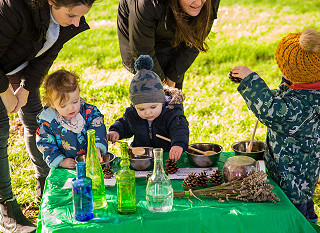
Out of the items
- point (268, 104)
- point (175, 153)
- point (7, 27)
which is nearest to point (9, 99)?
point (7, 27)

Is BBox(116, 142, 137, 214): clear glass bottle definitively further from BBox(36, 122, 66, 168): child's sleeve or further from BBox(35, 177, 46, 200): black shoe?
BBox(35, 177, 46, 200): black shoe

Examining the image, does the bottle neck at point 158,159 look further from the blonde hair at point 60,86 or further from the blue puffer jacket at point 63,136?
the blonde hair at point 60,86

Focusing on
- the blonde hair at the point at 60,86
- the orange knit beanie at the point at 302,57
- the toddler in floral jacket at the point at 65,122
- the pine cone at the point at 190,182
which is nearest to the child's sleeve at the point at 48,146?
the toddler in floral jacket at the point at 65,122

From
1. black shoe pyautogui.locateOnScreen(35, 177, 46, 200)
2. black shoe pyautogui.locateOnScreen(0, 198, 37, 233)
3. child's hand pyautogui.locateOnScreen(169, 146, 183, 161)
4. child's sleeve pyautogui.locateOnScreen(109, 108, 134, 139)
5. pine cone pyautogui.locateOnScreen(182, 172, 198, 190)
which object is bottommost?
black shoe pyautogui.locateOnScreen(0, 198, 37, 233)

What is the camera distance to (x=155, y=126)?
9.16 feet

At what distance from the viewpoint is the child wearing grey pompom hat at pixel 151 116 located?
258cm

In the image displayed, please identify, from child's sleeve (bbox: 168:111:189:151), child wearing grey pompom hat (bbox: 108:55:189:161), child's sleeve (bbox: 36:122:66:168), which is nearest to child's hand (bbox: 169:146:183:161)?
child wearing grey pompom hat (bbox: 108:55:189:161)

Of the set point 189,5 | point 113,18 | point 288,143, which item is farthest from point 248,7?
point 288,143

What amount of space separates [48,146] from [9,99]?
0.44m

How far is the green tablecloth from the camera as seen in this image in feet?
5.97

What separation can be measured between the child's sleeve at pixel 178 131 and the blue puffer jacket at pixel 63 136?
17.0 inches

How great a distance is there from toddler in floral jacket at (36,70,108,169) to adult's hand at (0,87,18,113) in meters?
0.25

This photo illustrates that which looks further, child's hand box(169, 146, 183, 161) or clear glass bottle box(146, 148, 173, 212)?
child's hand box(169, 146, 183, 161)

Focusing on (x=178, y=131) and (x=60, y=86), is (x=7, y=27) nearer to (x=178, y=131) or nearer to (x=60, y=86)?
(x=60, y=86)
